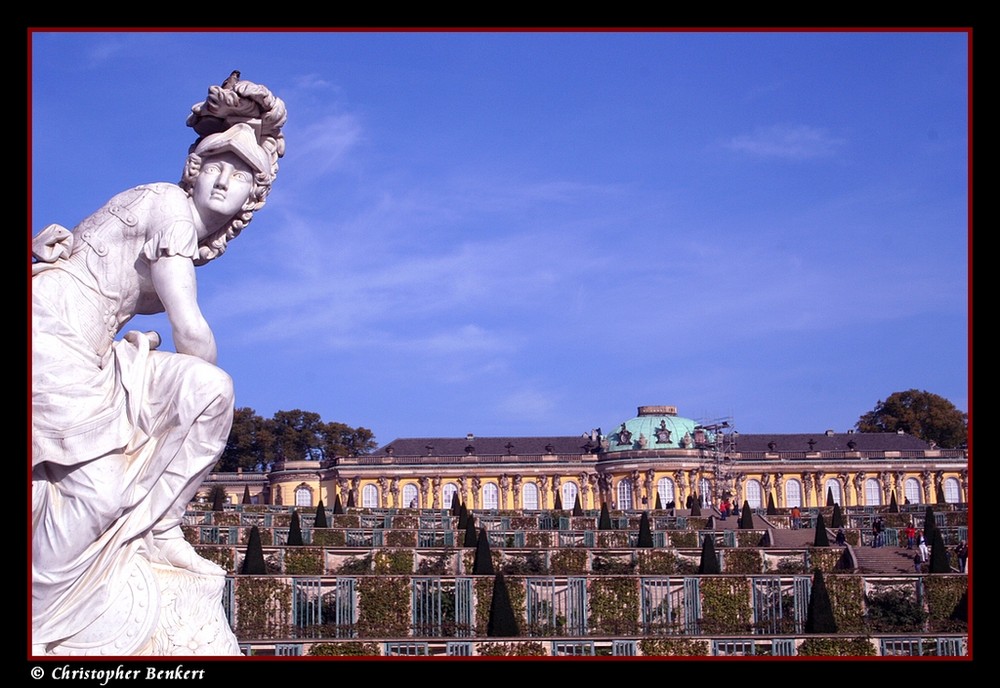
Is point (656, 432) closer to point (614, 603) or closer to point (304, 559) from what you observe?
point (304, 559)

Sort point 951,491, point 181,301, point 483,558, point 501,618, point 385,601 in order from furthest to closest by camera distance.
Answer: point 951,491 < point 483,558 < point 385,601 < point 501,618 < point 181,301

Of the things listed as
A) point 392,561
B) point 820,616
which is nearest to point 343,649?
point 820,616

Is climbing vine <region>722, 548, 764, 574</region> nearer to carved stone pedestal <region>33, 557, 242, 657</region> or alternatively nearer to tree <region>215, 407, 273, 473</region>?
carved stone pedestal <region>33, 557, 242, 657</region>

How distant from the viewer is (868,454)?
2734 inches

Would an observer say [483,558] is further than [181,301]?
Yes

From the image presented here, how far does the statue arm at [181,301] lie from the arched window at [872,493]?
226ft

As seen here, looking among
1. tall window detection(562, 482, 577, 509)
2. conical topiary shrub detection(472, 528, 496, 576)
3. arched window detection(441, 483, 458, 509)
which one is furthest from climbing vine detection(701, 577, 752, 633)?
arched window detection(441, 483, 458, 509)

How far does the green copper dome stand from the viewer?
70750mm

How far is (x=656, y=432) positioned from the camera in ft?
235

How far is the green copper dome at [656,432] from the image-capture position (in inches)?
2785

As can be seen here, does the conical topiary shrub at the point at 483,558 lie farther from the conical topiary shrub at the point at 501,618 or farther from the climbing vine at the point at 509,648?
the climbing vine at the point at 509,648

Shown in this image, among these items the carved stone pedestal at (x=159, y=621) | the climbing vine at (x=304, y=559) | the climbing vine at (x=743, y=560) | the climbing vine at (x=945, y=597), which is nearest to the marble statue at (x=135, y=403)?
the carved stone pedestal at (x=159, y=621)

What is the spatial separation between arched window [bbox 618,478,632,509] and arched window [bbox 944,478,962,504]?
17794 mm

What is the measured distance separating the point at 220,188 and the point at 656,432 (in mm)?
67349
